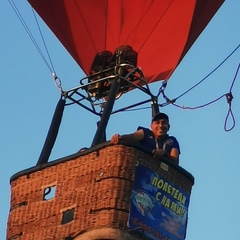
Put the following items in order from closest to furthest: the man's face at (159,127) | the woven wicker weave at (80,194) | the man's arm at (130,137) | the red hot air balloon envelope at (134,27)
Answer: the woven wicker weave at (80,194) < the man's arm at (130,137) < the man's face at (159,127) < the red hot air balloon envelope at (134,27)

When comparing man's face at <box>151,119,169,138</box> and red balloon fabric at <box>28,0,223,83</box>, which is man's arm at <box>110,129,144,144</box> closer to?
man's face at <box>151,119,169,138</box>

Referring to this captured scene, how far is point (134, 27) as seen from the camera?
31.1 ft

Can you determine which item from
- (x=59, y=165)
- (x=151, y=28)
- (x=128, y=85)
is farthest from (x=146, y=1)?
(x=59, y=165)

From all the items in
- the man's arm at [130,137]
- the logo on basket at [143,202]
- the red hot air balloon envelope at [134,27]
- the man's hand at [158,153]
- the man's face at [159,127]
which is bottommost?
the logo on basket at [143,202]

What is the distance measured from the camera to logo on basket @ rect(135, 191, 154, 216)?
7.16m

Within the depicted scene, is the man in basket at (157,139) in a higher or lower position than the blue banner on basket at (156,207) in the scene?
higher

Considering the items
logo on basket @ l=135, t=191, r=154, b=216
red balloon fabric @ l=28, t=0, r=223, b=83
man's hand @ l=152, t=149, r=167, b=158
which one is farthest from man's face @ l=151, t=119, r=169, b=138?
red balloon fabric @ l=28, t=0, r=223, b=83

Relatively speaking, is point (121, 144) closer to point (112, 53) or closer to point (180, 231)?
point (180, 231)

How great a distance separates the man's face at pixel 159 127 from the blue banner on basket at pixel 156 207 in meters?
0.46

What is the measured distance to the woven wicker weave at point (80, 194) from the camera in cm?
710

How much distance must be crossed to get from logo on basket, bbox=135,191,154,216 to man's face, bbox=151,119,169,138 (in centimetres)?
64

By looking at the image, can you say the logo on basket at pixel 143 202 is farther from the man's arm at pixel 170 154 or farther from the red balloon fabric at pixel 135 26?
the red balloon fabric at pixel 135 26

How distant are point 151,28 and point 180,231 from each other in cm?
267

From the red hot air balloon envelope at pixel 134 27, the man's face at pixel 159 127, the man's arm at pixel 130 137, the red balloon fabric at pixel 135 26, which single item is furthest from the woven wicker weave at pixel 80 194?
the red balloon fabric at pixel 135 26
